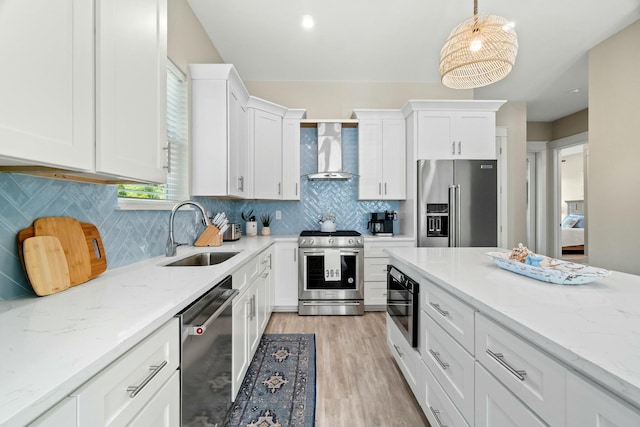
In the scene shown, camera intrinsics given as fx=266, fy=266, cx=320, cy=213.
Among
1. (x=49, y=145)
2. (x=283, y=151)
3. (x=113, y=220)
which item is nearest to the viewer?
(x=49, y=145)

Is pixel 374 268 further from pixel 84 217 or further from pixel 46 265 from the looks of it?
pixel 46 265

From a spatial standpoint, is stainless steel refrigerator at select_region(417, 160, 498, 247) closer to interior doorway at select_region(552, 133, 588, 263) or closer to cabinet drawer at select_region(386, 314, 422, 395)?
cabinet drawer at select_region(386, 314, 422, 395)

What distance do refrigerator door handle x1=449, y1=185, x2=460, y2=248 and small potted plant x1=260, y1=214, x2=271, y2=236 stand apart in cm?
231

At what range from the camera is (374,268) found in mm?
3205

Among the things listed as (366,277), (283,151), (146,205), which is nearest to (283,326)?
(366,277)

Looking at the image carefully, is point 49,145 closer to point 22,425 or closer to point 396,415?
point 22,425

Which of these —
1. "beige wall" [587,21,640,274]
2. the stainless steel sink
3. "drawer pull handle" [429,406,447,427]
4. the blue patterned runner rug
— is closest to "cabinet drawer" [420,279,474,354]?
"drawer pull handle" [429,406,447,427]

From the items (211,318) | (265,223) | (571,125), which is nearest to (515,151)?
(571,125)

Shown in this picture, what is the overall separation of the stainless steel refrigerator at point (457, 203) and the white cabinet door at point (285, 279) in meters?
1.57

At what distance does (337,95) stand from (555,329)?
3.71 m

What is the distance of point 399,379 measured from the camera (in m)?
1.96

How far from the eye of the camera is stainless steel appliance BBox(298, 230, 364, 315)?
3127 mm

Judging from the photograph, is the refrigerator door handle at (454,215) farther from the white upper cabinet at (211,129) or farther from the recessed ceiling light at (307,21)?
the white upper cabinet at (211,129)

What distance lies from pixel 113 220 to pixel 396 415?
201cm
